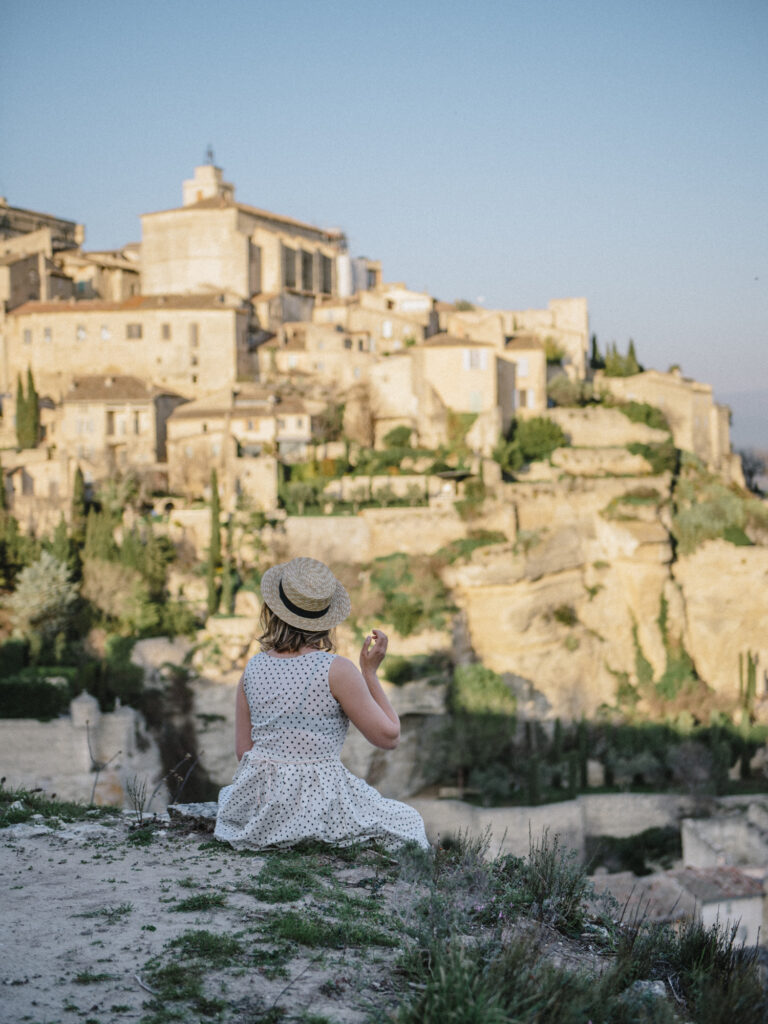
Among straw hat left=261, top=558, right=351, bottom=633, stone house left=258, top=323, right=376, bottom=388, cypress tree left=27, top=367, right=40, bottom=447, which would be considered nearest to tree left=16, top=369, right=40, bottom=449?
cypress tree left=27, top=367, right=40, bottom=447

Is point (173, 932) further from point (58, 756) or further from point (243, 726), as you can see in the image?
point (58, 756)

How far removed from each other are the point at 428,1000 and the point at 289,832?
2.03m

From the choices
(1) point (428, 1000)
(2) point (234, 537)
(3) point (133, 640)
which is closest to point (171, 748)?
(3) point (133, 640)

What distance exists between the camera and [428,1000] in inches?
161

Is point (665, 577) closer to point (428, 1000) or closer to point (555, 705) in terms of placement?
point (555, 705)

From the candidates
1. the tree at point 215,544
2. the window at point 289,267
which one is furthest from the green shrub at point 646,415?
the window at point 289,267

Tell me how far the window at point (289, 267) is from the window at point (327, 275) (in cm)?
253

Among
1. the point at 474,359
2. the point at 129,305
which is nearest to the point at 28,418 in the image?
the point at 129,305

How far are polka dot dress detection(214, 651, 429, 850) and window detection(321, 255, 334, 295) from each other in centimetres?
4950

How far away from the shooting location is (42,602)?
29.7 m

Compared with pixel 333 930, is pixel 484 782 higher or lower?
lower

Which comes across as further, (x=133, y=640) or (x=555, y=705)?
(x=555, y=705)

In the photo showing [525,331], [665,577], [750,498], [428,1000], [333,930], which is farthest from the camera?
[525,331]

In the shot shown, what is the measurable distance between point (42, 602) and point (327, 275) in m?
29.8
